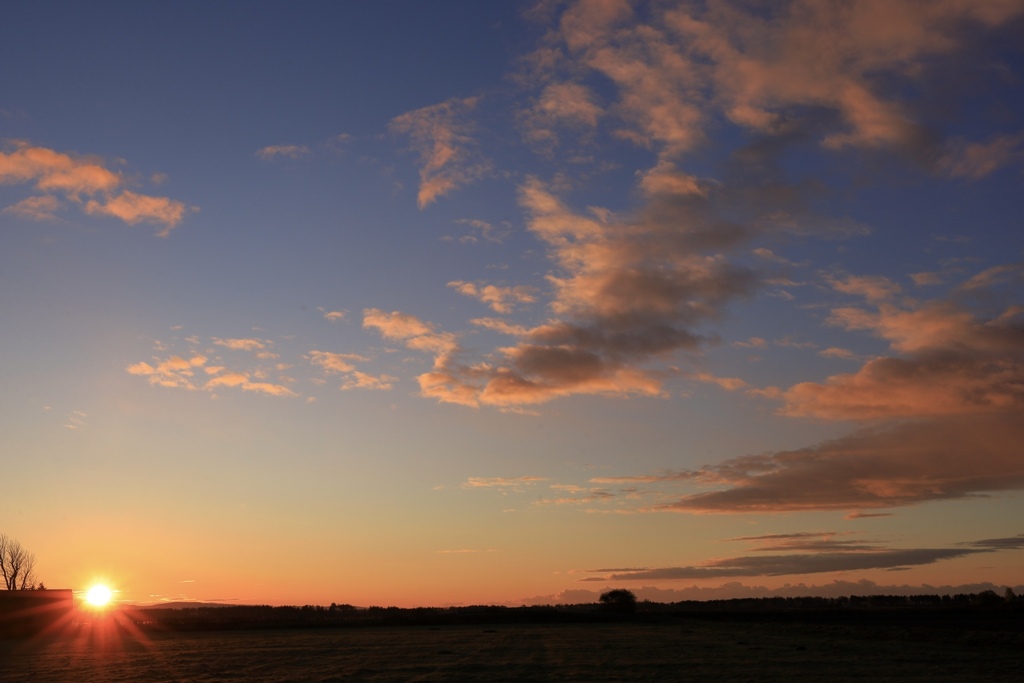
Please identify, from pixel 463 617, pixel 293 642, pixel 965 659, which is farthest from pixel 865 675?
pixel 463 617

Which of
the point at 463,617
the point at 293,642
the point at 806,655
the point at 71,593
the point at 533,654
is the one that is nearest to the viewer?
the point at 806,655

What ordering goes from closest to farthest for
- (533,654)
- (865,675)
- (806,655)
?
1. (865,675)
2. (806,655)
3. (533,654)

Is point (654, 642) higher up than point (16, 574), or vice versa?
point (16, 574)

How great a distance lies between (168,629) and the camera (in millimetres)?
109375

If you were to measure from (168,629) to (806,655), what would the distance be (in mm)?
88181

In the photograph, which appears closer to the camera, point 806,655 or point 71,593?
point 806,655

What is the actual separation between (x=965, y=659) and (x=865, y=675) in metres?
11.5

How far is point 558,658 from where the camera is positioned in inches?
2203

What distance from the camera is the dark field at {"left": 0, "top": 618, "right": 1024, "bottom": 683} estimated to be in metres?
44.7

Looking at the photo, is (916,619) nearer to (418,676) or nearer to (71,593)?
(418,676)

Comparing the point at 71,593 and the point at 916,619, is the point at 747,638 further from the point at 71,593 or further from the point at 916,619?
the point at 71,593

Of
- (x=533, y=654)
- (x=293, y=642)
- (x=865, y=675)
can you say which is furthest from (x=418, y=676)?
(x=293, y=642)

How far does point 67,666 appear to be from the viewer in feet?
183

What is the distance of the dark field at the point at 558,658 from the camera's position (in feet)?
147
